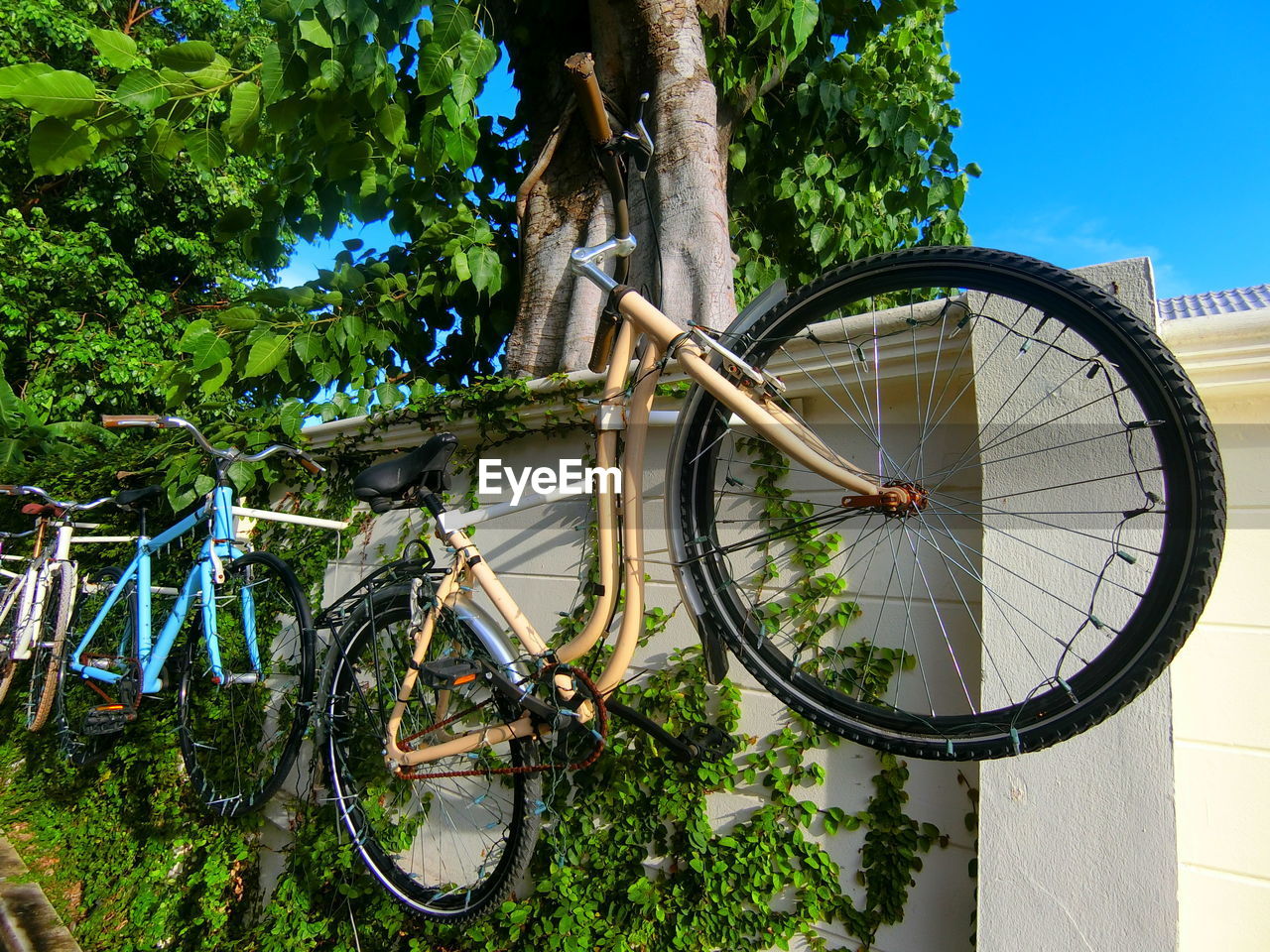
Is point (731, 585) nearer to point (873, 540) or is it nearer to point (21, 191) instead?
point (873, 540)

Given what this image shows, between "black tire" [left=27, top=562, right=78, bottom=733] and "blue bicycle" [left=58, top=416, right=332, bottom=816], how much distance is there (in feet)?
0.45

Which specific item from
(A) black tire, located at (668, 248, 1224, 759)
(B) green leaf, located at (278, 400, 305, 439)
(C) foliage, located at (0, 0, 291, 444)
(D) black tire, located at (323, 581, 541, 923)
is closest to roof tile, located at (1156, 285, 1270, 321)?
(A) black tire, located at (668, 248, 1224, 759)

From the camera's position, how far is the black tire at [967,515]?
0.99 meters

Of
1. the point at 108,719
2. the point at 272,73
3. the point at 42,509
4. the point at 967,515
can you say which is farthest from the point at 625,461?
the point at 42,509

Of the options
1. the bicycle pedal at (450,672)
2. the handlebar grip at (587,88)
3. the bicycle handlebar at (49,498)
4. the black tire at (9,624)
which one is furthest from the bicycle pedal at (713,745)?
the black tire at (9,624)

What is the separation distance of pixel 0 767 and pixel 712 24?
18.3 ft

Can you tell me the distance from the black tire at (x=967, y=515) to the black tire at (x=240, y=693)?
1.83m

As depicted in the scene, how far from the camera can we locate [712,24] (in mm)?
3303

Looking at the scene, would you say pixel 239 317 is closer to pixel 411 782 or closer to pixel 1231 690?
pixel 411 782

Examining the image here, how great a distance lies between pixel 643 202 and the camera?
114 inches

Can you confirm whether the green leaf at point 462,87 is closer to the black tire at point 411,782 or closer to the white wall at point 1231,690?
the black tire at point 411,782

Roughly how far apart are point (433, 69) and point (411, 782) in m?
2.22

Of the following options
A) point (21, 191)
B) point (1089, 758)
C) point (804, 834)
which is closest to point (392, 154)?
point (804, 834)

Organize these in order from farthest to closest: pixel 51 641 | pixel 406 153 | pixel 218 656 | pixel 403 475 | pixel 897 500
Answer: pixel 51 641
pixel 406 153
pixel 218 656
pixel 403 475
pixel 897 500
